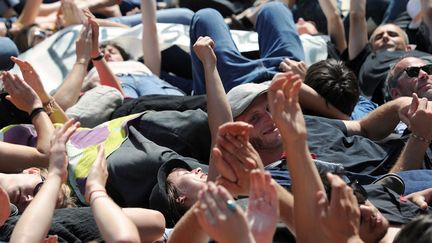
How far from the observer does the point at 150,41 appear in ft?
19.9

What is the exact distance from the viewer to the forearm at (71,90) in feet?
17.3

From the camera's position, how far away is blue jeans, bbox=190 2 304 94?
545cm

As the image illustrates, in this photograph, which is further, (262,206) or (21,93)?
(21,93)

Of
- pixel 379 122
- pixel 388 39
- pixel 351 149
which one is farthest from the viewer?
pixel 388 39

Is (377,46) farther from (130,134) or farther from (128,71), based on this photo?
(130,134)

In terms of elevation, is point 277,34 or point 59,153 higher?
point 59,153

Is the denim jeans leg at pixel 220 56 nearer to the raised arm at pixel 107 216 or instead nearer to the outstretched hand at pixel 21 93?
the outstretched hand at pixel 21 93

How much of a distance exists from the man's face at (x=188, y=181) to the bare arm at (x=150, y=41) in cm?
186

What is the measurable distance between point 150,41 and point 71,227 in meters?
2.33

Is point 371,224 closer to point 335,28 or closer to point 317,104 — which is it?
point 317,104

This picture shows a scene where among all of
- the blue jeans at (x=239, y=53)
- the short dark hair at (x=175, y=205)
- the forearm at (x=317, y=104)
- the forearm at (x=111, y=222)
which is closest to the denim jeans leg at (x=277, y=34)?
the blue jeans at (x=239, y=53)

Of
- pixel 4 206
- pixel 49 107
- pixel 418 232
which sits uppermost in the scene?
pixel 418 232

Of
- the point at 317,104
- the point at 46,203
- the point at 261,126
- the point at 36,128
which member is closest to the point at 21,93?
the point at 36,128

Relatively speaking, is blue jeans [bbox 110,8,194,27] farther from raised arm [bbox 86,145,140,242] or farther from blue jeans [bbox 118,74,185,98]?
raised arm [bbox 86,145,140,242]
